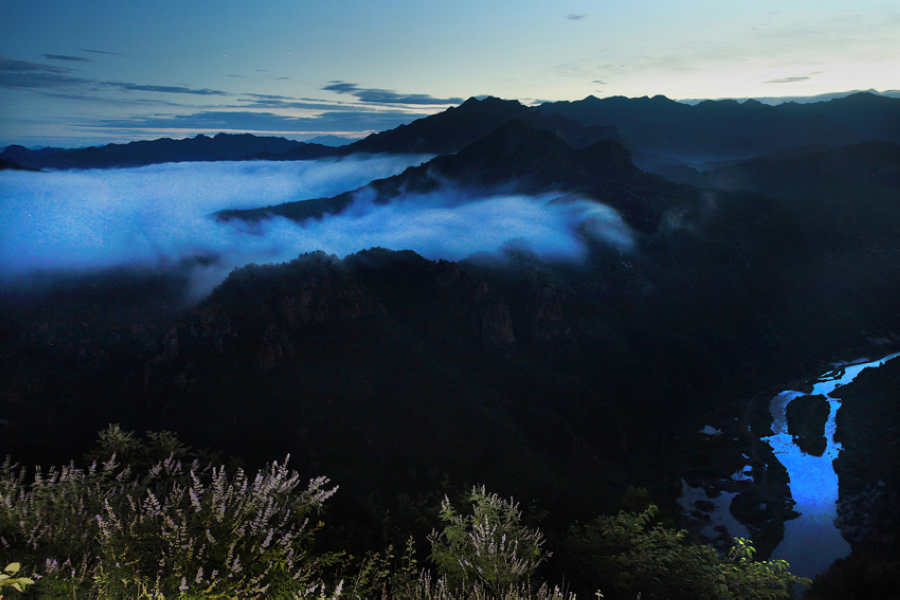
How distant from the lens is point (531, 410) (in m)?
138

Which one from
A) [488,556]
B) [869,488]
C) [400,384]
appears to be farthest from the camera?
[400,384]

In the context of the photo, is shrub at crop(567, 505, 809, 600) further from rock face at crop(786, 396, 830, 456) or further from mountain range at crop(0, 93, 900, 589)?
rock face at crop(786, 396, 830, 456)

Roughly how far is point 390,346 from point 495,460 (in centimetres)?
4982

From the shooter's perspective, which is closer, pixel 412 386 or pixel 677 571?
pixel 677 571

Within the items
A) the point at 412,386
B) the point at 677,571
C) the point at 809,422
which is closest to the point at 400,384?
the point at 412,386

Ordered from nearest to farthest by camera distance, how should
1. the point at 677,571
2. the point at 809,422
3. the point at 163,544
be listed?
1. the point at 163,544
2. the point at 677,571
3. the point at 809,422

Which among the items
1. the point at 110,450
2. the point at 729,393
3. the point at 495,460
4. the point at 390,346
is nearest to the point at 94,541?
the point at 110,450

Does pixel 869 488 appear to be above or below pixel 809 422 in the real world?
above

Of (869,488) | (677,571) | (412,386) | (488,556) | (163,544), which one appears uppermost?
(163,544)

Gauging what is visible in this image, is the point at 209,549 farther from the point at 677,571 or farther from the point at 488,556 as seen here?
the point at 677,571

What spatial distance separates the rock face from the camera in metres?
138

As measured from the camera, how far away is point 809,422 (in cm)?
14875

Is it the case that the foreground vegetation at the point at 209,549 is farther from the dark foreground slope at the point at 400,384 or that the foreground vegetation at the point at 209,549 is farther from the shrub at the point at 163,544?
the dark foreground slope at the point at 400,384

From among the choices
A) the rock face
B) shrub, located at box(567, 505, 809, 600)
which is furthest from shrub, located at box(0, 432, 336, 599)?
the rock face
